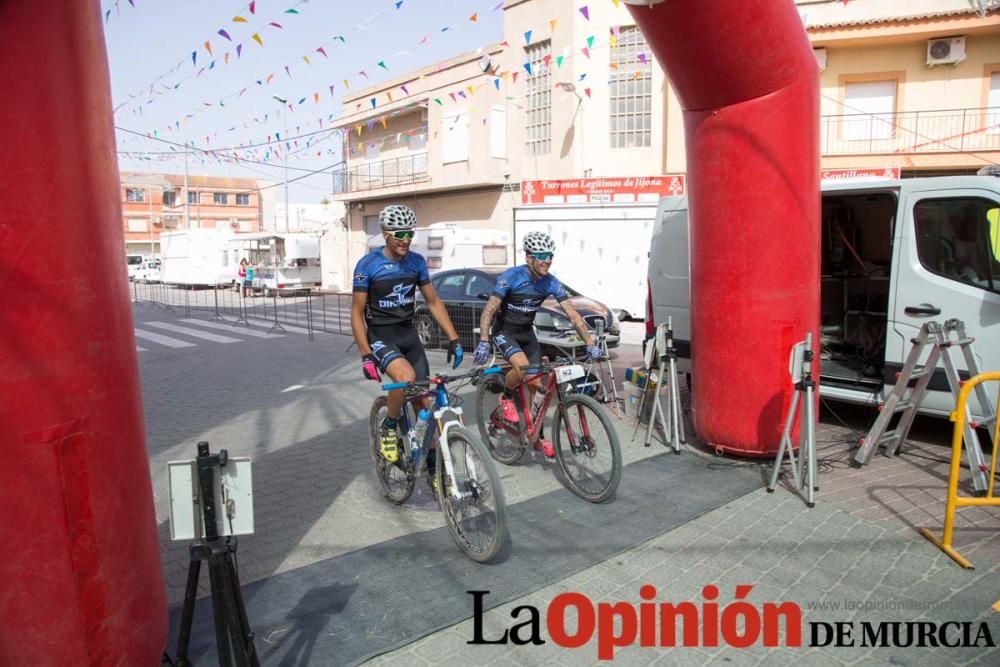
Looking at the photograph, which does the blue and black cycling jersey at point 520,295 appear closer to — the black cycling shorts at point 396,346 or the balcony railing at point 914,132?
the black cycling shorts at point 396,346

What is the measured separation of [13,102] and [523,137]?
913 inches

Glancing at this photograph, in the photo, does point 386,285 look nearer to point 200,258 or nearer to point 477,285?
point 477,285

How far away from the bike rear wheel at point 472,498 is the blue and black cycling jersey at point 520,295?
1.80m

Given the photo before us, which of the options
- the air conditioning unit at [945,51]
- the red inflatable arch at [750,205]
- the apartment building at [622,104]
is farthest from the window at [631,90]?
the red inflatable arch at [750,205]

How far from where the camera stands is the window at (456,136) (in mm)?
26578

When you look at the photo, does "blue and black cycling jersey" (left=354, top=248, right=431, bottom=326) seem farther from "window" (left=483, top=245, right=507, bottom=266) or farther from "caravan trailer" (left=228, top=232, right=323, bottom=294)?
"caravan trailer" (left=228, top=232, right=323, bottom=294)

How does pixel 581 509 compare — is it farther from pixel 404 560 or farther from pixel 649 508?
pixel 404 560

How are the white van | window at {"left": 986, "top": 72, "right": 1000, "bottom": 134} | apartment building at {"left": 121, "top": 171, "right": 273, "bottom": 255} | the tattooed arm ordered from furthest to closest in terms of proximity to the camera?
apartment building at {"left": 121, "top": 171, "right": 273, "bottom": 255}
window at {"left": 986, "top": 72, "right": 1000, "bottom": 134}
the white van
the tattooed arm

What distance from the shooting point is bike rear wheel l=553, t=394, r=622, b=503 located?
16.1 ft

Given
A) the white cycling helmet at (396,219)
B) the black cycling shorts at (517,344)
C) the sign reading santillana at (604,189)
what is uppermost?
the sign reading santillana at (604,189)

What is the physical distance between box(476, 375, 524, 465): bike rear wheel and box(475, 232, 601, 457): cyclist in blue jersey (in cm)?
17

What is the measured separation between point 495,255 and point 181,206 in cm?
5400

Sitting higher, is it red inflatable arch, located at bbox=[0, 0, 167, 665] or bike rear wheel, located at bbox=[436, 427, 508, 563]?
red inflatable arch, located at bbox=[0, 0, 167, 665]

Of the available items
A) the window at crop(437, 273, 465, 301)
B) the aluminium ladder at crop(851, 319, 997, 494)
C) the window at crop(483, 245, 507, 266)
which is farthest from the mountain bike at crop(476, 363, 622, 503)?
the window at crop(483, 245, 507, 266)
